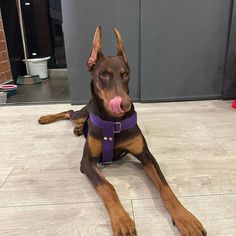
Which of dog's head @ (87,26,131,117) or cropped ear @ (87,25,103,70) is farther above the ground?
cropped ear @ (87,25,103,70)

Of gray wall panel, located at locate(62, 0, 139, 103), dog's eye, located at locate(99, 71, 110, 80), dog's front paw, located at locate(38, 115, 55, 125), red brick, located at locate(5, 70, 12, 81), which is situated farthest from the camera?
red brick, located at locate(5, 70, 12, 81)

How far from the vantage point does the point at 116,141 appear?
1.34m

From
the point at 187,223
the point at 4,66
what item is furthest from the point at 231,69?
the point at 4,66

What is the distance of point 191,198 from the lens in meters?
1.22

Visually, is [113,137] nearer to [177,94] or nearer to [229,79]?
[177,94]

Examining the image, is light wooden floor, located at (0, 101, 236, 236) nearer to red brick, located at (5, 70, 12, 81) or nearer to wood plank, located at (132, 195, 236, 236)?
wood plank, located at (132, 195, 236, 236)

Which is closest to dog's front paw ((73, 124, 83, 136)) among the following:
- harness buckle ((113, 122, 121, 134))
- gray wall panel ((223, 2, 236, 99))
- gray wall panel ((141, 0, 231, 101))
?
harness buckle ((113, 122, 121, 134))

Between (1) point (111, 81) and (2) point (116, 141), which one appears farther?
(2) point (116, 141)

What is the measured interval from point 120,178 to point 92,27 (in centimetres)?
152

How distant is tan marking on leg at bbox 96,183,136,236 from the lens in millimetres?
993

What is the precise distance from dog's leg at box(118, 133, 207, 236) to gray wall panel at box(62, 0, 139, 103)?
4.30 feet

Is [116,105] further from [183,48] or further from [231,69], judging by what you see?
[231,69]

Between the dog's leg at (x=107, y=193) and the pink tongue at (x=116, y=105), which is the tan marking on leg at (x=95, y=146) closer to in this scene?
the dog's leg at (x=107, y=193)

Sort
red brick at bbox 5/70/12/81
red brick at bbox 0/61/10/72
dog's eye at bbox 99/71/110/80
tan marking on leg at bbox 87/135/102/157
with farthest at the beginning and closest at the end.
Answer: red brick at bbox 5/70/12/81 → red brick at bbox 0/61/10/72 → tan marking on leg at bbox 87/135/102/157 → dog's eye at bbox 99/71/110/80
